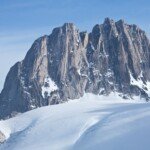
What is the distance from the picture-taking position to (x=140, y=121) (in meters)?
151

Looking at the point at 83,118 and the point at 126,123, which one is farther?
the point at 83,118

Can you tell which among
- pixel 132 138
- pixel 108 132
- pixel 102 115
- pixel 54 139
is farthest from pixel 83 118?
pixel 132 138

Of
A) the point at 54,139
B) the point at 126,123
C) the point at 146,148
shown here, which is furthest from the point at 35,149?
the point at 146,148

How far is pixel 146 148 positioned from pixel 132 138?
994cm

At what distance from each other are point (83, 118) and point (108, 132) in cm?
3054

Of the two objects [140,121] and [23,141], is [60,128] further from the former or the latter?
[140,121]

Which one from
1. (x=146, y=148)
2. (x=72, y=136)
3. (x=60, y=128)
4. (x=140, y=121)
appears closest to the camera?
(x=146, y=148)

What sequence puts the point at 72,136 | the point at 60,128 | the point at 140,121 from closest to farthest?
the point at 140,121 → the point at 72,136 → the point at 60,128

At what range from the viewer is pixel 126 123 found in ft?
504

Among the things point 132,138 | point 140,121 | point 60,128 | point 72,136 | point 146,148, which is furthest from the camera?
point 60,128

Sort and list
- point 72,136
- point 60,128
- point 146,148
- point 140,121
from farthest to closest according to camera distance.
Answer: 1. point 60,128
2. point 72,136
3. point 140,121
4. point 146,148

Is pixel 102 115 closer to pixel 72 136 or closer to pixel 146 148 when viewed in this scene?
pixel 72 136

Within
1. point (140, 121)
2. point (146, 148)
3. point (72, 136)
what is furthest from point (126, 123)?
point (146, 148)

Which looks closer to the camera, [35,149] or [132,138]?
[132,138]
